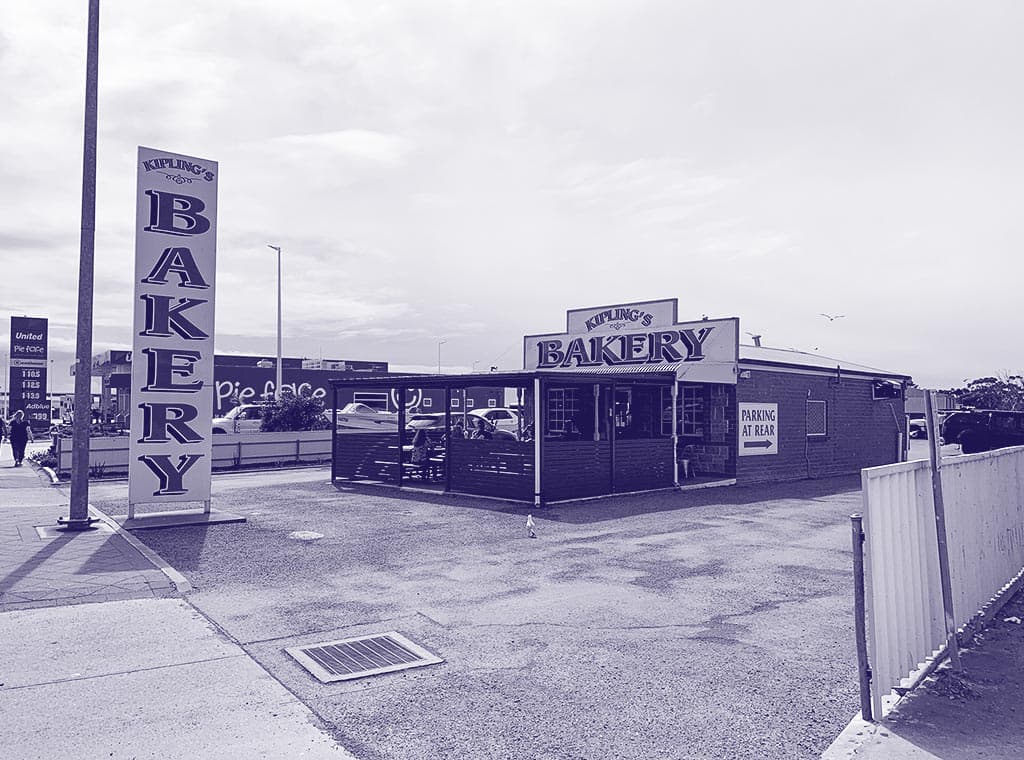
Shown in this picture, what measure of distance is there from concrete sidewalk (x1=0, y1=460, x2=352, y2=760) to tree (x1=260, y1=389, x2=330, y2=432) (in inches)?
821

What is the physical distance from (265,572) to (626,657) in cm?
479

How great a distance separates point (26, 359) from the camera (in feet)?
110

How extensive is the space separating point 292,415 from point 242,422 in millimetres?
4260

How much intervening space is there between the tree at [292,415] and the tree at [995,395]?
25.8 metres

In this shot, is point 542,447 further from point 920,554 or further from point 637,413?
point 920,554

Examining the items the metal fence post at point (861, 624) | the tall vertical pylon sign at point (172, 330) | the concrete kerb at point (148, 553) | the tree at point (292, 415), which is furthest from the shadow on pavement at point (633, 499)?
the tree at point (292, 415)

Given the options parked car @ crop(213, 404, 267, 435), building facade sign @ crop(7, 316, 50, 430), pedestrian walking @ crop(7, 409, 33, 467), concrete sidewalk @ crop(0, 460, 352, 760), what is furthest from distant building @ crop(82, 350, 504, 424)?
concrete sidewalk @ crop(0, 460, 352, 760)

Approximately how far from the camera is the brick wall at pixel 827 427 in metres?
20.9

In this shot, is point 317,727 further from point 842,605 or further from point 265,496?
point 265,496

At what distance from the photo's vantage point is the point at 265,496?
17.2 meters

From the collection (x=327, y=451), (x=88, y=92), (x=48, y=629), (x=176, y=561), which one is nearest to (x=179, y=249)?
(x=88, y=92)

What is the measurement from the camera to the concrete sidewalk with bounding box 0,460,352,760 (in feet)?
15.2

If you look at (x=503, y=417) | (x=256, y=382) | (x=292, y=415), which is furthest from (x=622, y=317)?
(x=256, y=382)

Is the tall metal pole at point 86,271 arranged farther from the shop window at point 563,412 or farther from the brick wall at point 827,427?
the brick wall at point 827,427
